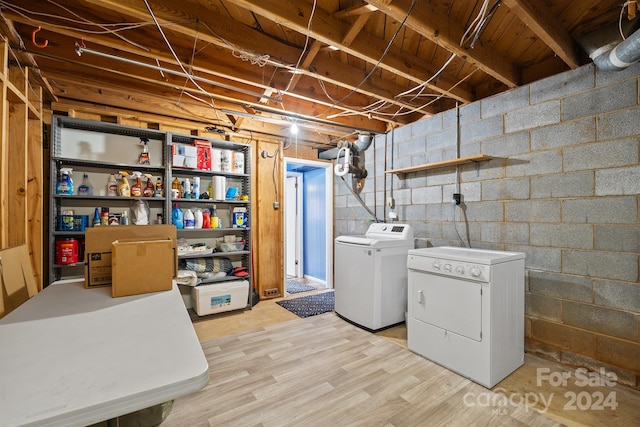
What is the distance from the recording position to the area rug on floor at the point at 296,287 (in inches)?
166

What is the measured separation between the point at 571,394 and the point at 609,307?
66 centimetres

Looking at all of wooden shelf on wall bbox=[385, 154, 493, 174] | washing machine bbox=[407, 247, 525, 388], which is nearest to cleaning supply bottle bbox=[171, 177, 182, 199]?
wooden shelf on wall bbox=[385, 154, 493, 174]

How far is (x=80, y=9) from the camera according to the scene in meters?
1.77

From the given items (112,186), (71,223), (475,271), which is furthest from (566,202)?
(71,223)

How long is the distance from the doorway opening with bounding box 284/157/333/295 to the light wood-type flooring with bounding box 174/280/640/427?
7.16ft

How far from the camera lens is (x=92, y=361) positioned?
2.36ft

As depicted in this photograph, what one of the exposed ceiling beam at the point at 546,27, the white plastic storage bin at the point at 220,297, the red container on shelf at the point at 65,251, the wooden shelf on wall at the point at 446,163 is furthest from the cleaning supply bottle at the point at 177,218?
the exposed ceiling beam at the point at 546,27

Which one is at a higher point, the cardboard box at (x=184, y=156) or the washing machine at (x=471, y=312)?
the cardboard box at (x=184, y=156)

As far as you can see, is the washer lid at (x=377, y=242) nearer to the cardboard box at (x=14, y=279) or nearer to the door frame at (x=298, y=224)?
the door frame at (x=298, y=224)

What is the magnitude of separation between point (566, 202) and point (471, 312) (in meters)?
1.14

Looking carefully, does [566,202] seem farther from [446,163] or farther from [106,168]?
[106,168]

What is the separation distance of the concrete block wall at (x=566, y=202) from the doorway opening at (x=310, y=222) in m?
2.00

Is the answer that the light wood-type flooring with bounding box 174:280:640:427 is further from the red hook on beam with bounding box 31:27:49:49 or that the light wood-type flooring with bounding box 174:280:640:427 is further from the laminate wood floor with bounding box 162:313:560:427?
the red hook on beam with bounding box 31:27:49:49

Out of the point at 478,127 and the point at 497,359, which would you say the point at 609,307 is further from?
the point at 478,127
